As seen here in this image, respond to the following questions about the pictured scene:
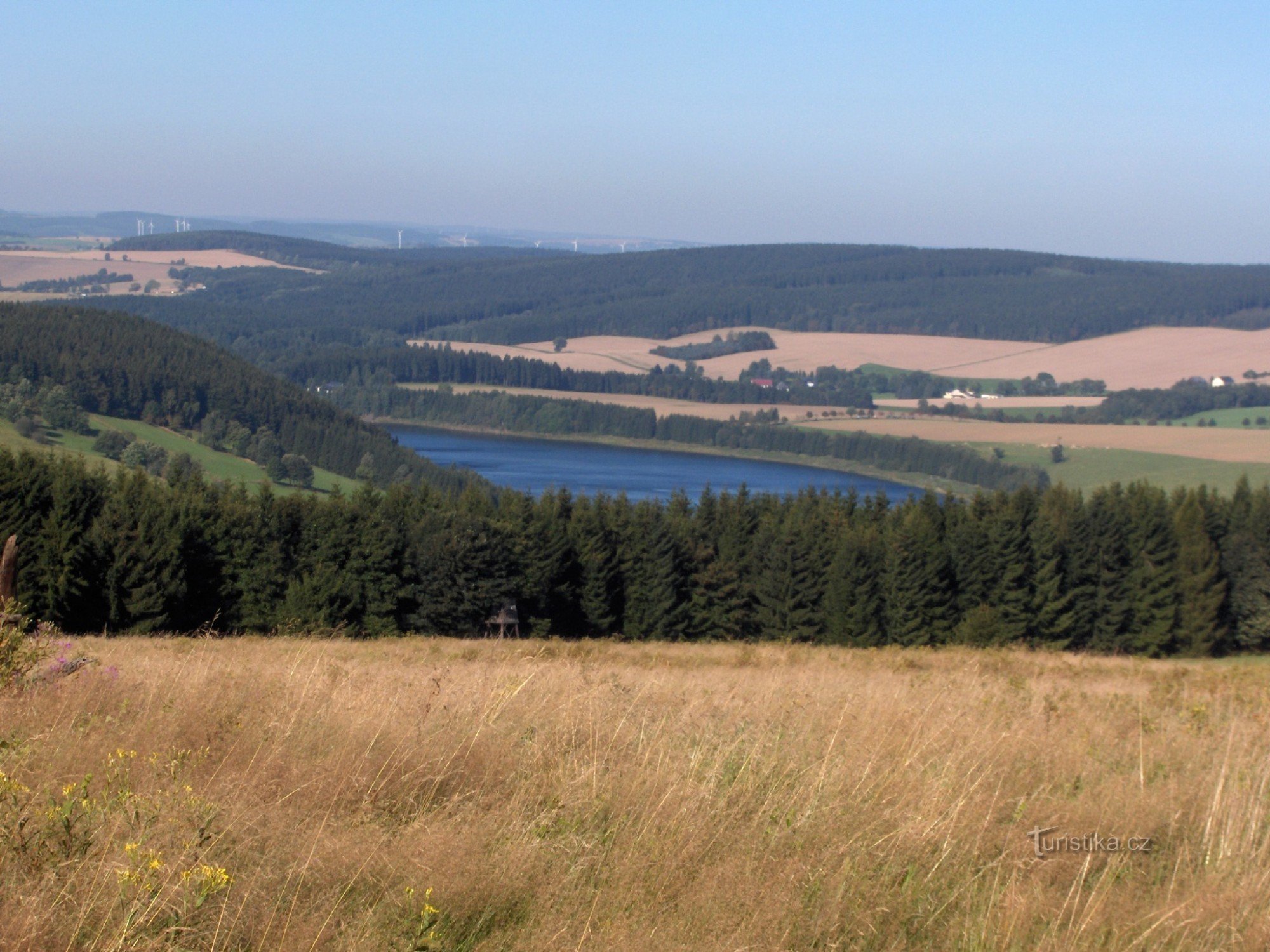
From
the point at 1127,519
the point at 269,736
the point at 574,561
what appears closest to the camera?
the point at 269,736

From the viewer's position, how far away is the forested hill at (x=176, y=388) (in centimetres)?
9738

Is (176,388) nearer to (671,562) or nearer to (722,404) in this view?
(722,404)

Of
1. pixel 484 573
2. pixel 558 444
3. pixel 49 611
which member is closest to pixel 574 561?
pixel 484 573

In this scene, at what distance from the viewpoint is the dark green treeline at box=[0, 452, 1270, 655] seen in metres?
32.0

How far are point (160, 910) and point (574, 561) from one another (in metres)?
39.0

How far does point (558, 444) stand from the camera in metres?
136

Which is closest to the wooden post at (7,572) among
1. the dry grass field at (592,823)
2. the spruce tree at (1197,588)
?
the dry grass field at (592,823)

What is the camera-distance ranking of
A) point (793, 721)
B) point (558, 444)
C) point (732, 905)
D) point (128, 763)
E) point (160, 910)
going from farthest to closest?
1. point (558, 444)
2. point (793, 721)
3. point (128, 763)
4. point (732, 905)
5. point (160, 910)

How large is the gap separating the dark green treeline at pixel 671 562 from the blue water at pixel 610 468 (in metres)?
38.2

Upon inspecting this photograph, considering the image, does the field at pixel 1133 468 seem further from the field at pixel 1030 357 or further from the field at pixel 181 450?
the field at pixel 181 450

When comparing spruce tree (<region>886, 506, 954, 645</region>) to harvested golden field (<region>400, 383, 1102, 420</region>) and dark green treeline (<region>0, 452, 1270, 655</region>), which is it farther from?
harvested golden field (<region>400, 383, 1102, 420</region>)

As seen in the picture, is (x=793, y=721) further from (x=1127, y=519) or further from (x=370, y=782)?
(x=1127, y=519)

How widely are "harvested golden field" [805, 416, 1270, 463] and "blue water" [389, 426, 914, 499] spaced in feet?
46.0

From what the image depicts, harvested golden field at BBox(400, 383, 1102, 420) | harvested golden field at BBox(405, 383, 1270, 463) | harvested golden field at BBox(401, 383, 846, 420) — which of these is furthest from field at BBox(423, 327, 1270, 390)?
harvested golden field at BBox(401, 383, 846, 420)
